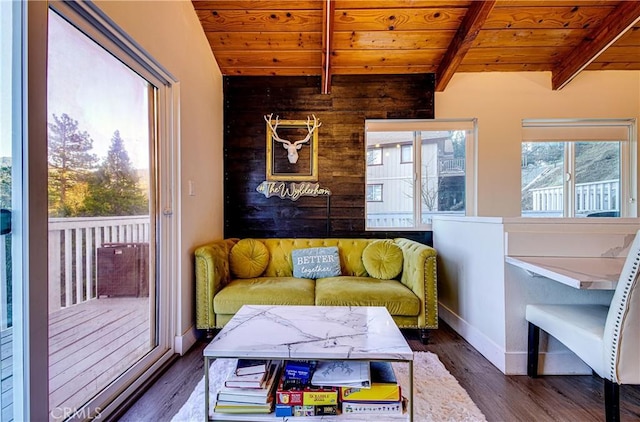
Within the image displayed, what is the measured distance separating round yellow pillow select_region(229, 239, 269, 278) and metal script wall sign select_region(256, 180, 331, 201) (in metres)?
0.66

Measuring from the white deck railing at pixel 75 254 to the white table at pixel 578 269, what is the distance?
7.57 feet

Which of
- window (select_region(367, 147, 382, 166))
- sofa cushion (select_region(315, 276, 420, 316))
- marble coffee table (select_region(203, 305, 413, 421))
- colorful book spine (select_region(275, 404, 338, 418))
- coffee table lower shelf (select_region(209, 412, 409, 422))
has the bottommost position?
coffee table lower shelf (select_region(209, 412, 409, 422))

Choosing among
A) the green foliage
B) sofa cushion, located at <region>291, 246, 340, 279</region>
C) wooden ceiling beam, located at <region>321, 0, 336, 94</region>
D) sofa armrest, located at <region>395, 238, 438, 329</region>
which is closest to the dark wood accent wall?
wooden ceiling beam, located at <region>321, 0, 336, 94</region>

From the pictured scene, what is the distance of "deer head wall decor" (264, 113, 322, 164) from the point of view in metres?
3.22

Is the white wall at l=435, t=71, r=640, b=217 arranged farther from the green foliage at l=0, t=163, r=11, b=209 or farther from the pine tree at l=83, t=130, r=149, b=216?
the green foliage at l=0, t=163, r=11, b=209

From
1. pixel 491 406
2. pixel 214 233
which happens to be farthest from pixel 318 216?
pixel 491 406

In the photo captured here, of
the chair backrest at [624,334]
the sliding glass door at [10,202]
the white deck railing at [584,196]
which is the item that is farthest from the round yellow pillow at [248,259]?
the white deck railing at [584,196]

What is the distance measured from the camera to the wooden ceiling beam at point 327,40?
7.70 feet

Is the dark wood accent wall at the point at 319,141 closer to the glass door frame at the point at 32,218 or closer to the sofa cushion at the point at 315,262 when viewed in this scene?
the sofa cushion at the point at 315,262

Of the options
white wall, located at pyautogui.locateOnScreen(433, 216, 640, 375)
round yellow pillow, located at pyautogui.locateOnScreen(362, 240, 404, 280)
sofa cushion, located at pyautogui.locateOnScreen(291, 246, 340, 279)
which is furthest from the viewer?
sofa cushion, located at pyautogui.locateOnScreen(291, 246, 340, 279)

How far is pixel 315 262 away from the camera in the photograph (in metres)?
2.80

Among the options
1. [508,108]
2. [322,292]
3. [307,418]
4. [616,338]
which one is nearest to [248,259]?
[322,292]

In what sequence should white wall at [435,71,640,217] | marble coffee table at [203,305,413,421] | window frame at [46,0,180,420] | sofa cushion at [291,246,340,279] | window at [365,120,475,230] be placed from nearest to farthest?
1. marble coffee table at [203,305,413,421]
2. window frame at [46,0,180,420]
3. sofa cushion at [291,246,340,279]
4. white wall at [435,71,640,217]
5. window at [365,120,475,230]

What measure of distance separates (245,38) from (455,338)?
10.9 feet
